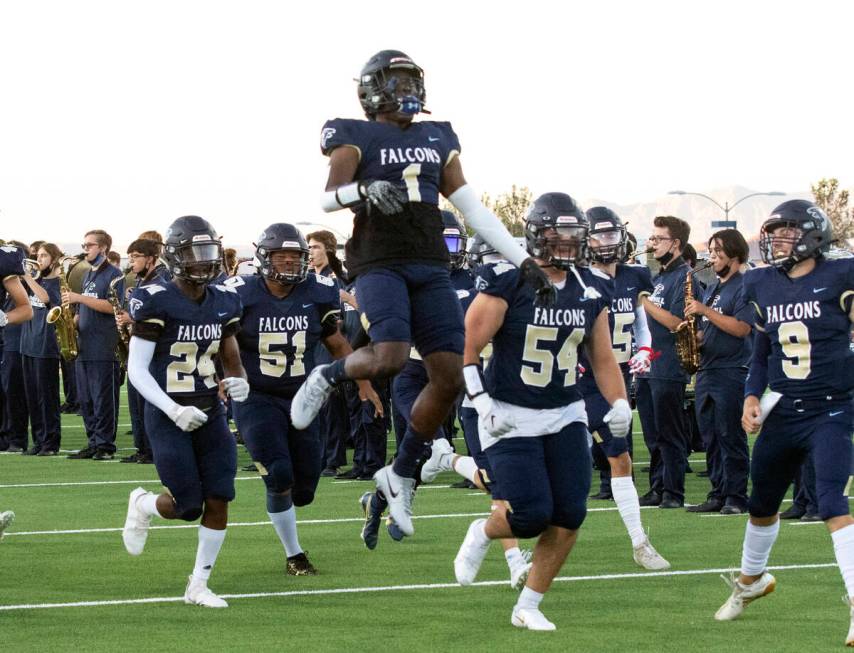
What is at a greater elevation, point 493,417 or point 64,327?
point 493,417

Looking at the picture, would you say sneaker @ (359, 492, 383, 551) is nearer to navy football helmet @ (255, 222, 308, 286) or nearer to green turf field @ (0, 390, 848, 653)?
green turf field @ (0, 390, 848, 653)

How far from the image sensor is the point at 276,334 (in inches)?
349

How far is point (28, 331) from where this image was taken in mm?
16547

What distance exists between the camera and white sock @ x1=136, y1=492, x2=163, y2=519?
27.3ft

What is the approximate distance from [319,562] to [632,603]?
2213 mm

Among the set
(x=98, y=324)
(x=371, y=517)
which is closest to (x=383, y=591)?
(x=371, y=517)

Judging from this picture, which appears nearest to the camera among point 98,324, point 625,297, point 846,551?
point 846,551

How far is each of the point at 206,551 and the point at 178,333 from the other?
1.12m

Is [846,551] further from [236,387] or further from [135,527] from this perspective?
[135,527]

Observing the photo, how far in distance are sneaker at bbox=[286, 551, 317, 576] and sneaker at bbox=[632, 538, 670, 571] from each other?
1.87 m

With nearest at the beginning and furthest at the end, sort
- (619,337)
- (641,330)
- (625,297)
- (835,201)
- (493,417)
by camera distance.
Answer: (493,417) → (641,330) → (625,297) → (619,337) → (835,201)

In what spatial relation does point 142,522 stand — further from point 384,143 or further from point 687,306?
point 687,306

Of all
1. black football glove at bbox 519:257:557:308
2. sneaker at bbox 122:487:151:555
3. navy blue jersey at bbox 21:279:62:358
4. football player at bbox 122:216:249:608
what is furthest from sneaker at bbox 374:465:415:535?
navy blue jersey at bbox 21:279:62:358

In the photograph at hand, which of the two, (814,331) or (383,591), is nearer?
(814,331)
